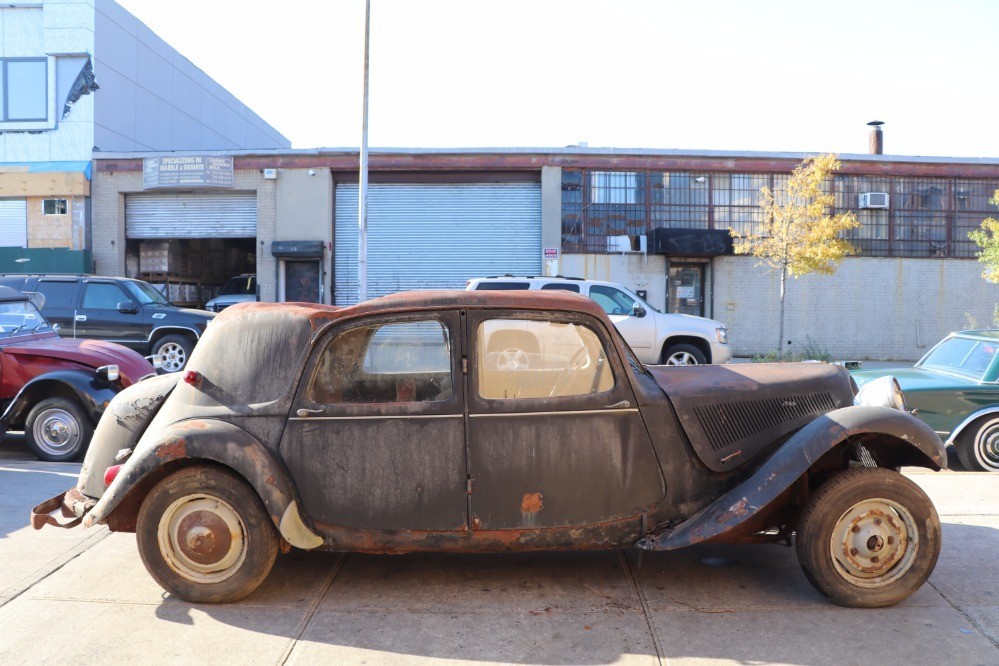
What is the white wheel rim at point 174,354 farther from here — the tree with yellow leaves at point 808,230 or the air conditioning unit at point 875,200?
the air conditioning unit at point 875,200

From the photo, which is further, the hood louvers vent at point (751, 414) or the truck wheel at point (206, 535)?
the hood louvers vent at point (751, 414)

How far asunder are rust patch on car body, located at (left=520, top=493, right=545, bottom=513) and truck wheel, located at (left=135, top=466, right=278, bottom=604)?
1.27 metres

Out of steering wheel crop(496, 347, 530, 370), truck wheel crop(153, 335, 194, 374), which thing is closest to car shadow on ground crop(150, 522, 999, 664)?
steering wheel crop(496, 347, 530, 370)

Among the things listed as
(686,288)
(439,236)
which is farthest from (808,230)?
(439,236)

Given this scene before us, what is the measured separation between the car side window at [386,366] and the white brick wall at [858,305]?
61.9 ft

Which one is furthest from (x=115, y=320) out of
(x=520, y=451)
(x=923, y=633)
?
(x=923, y=633)

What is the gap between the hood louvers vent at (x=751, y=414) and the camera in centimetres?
415

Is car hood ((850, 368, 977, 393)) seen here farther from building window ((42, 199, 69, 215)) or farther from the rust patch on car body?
building window ((42, 199, 69, 215))

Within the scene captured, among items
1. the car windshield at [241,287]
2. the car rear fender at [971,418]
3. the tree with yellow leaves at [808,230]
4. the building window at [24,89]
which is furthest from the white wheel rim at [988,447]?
the building window at [24,89]

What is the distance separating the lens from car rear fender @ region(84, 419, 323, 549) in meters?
3.85

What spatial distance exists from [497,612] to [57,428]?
5.49 meters

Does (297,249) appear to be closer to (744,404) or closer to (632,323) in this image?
(632,323)

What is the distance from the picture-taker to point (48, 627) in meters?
3.75

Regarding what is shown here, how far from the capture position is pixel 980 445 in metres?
7.59
